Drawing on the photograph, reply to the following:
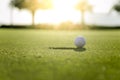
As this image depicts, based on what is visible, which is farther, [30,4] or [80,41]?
[30,4]

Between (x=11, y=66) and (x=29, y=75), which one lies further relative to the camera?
(x=11, y=66)

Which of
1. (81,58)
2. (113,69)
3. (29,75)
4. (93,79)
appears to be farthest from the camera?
(81,58)

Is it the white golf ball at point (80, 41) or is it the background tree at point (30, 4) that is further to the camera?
the background tree at point (30, 4)

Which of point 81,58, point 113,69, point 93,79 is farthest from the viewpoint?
point 81,58

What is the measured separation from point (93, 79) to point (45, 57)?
4528 mm

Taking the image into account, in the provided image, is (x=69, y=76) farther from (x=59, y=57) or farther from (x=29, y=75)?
(x=59, y=57)

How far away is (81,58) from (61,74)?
11.2 feet

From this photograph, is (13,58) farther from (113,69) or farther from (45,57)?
(113,69)

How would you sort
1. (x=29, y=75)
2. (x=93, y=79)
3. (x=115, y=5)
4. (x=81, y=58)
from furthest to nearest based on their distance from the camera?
(x=115, y=5), (x=81, y=58), (x=29, y=75), (x=93, y=79)

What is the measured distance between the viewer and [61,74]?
893 centimetres

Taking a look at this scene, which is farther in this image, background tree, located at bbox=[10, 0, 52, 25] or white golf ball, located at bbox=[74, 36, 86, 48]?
background tree, located at bbox=[10, 0, 52, 25]

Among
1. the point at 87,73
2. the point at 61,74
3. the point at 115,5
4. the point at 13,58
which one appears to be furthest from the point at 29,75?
the point at 115,5

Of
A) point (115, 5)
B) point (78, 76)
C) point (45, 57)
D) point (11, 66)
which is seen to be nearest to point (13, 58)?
point (45, 57)

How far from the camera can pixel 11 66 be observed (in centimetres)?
1051
